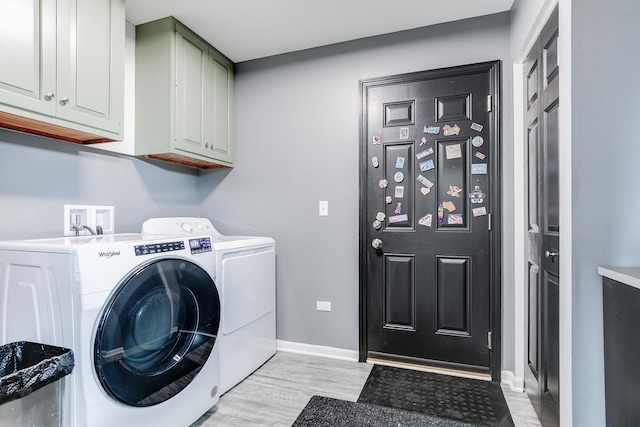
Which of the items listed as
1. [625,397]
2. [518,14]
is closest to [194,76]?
[518,14]

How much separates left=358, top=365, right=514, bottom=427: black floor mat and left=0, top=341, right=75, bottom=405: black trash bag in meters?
→ 1.48

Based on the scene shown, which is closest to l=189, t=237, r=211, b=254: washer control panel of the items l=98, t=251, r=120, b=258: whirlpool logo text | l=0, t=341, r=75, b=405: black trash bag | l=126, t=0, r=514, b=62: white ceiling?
l=98, t=251, r=120, b=258: whirlpool logo text

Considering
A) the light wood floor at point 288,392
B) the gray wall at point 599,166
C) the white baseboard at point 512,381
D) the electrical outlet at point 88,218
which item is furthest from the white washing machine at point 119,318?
the white baseboard at point 512,381

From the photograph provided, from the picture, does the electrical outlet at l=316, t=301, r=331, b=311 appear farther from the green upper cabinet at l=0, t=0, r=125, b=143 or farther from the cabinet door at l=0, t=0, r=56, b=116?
the cabinet door at l=0, t=0, r=56, b=116

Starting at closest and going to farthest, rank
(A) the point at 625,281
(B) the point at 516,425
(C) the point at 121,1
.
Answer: (A) the point at 625,281, (B) the point at 516,425, (C) the point at 121,1

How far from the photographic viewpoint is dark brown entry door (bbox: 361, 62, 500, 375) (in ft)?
7.09

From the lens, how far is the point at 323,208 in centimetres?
255

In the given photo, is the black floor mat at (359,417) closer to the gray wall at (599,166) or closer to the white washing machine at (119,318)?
the white washing machine at (119,318)

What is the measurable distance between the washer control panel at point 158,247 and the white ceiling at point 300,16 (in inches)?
58.6

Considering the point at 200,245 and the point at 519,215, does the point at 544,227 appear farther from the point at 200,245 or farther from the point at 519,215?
the point at 200,245

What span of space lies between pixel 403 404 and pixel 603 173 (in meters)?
1.50

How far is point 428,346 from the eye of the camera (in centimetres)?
227

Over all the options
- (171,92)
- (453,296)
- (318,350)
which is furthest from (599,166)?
(171,92)

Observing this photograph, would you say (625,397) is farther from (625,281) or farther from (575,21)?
(575,21)
